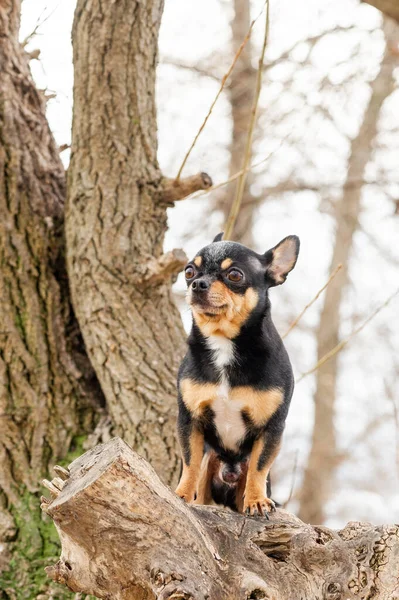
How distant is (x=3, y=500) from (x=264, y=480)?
186cm

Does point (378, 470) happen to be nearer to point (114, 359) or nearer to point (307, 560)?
point (114, 359)

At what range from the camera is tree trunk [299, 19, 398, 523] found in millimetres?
10141

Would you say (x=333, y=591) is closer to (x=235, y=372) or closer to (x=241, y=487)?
(x=241, y=487)

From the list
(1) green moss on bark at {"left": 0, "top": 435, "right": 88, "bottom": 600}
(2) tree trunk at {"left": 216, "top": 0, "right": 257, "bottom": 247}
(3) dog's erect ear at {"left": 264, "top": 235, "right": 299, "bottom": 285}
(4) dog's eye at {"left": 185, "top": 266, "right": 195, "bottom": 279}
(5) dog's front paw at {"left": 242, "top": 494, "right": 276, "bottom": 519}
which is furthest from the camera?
(2) tree trunk at {"left": 216, "top": 0, "right": 257, "bottom": 247}

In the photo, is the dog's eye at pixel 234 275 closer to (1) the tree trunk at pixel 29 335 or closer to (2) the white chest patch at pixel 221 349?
(2) the white chest patch at pixel 221 349

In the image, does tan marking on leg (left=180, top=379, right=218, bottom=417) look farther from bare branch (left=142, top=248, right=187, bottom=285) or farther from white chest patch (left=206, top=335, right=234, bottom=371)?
bare branch (left=142, top=248, right=187, bottom=285)

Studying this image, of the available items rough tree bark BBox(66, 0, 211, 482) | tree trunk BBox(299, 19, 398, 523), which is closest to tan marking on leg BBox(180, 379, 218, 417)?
rough tree bark BBox(66, 0, 211, 482)

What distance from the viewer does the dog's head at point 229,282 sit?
307 cm

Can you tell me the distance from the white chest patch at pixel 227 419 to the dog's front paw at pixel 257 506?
282 millimetres

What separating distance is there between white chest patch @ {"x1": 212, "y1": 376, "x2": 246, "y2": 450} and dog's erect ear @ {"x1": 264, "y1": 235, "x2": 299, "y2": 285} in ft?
1.85

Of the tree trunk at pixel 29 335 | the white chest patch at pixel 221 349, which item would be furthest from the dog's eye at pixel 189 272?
the tree trunk at pixel 29 335

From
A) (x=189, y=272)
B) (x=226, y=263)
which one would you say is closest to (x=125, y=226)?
(x=189, y=272)

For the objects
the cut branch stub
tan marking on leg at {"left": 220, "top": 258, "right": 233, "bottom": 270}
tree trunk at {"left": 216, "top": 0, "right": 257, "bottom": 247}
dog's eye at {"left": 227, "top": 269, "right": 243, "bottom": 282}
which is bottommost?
dog's eye at {"left": 227, "top": 269, "right": 243, "bottom": 282}

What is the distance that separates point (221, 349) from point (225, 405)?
25 centimetres
